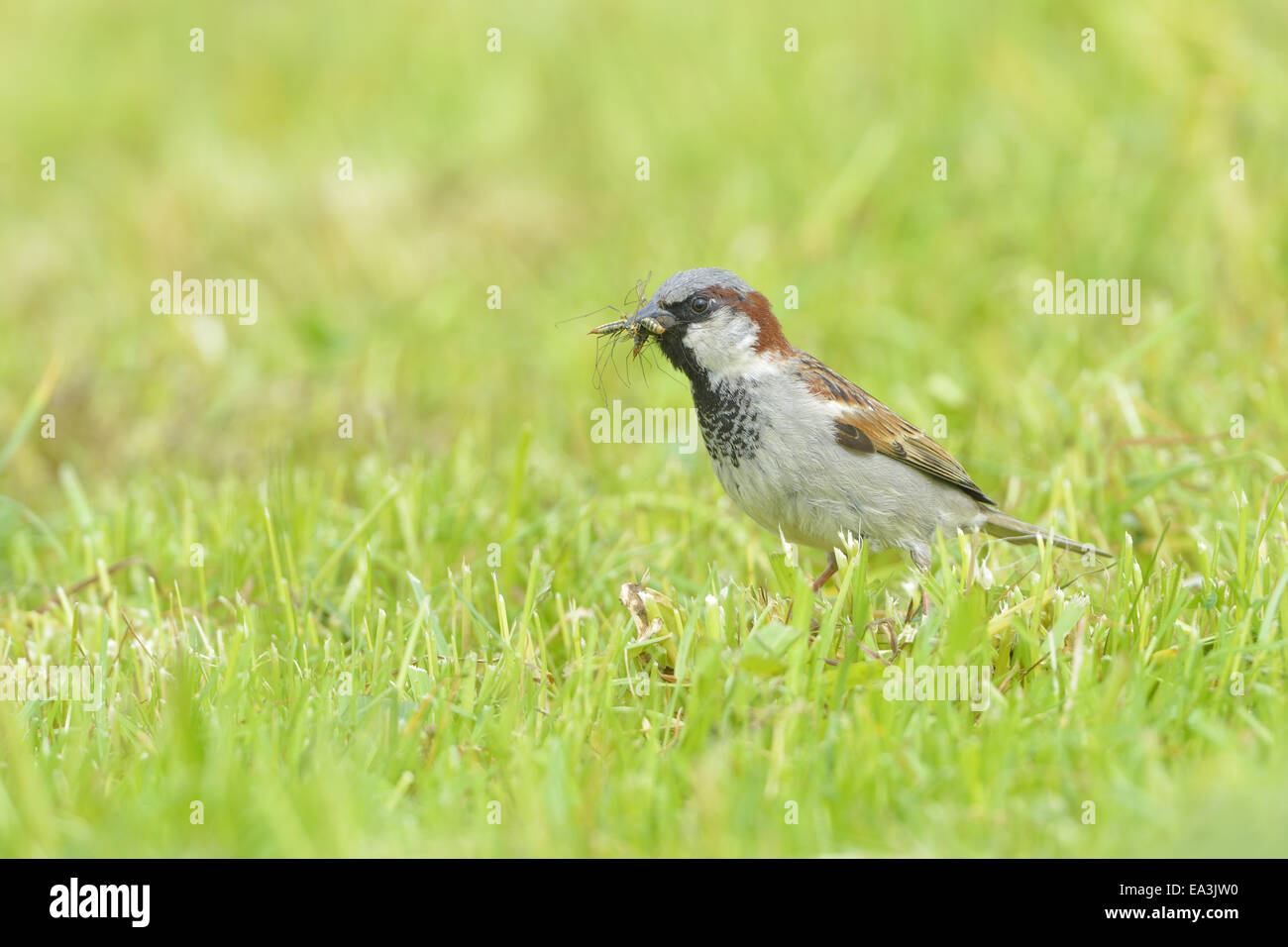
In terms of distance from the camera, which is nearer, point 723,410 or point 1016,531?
point 723,410

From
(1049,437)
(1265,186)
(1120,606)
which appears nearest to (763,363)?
(1120,606)

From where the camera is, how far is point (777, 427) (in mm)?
4480

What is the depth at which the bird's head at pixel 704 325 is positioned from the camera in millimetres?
4500

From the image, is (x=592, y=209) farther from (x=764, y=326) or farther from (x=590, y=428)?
(x=764, y=326)

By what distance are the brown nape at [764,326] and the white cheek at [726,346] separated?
0.08 feet

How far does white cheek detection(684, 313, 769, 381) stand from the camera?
4.52 meters

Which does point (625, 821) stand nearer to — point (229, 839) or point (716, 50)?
point (229, 839)

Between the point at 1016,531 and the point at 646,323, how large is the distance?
1.54m
